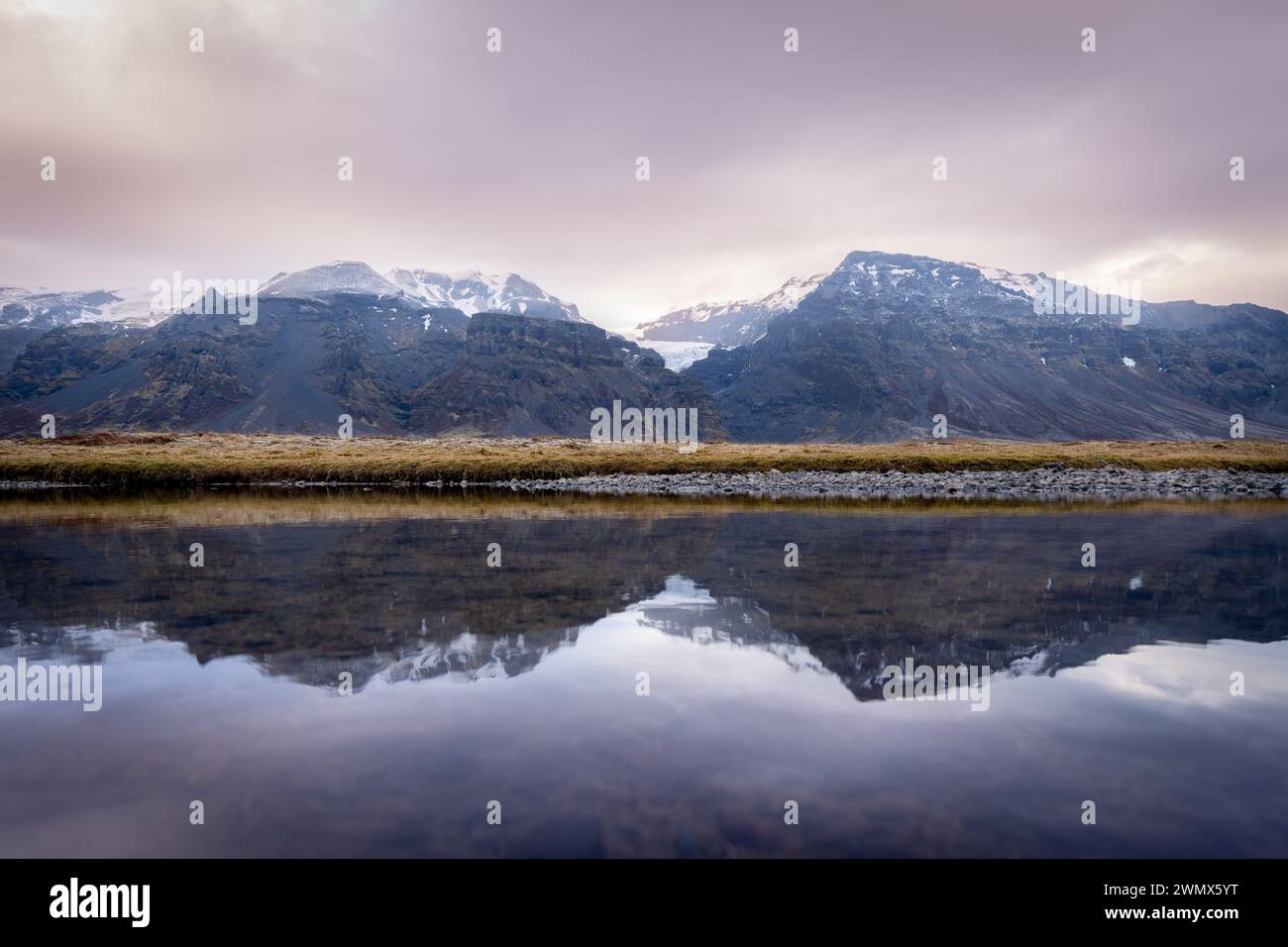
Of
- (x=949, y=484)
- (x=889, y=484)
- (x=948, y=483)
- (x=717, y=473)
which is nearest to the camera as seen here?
(x=949, y=484)

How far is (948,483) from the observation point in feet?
182

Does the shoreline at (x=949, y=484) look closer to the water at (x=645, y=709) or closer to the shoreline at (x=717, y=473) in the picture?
the shoreline at (x=717, y=473)

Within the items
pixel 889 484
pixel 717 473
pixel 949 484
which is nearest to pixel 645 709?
pixel 889 484

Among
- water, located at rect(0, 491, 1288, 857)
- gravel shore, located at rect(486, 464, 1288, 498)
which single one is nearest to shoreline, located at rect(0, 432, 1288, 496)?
gravel shore, located at rect(486, 464, 1288, 498)

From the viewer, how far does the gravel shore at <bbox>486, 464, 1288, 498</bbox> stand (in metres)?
50.7

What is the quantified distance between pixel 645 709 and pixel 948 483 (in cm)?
5098

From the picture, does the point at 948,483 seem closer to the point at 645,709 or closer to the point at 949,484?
the point at 949,484

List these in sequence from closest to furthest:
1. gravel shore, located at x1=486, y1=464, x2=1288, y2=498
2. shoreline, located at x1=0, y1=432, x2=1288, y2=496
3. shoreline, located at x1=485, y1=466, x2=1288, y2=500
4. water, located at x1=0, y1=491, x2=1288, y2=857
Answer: water, located at x1=0, y1=491, x2=1288, y2=857
shoreline, located at x1=485, y1=466, x2=1288, y2=500
gravel shore, located at x1=486, y1=464, x2=1288, y2=498
shoreline, located at x1=0, y1=432, x2=1288, y2=496

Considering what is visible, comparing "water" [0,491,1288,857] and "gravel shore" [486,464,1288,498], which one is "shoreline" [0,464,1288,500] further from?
"water" [0,491,1288,857]

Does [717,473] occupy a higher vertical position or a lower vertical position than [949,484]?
higher

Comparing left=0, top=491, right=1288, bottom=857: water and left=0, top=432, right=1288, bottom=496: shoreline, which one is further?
→ left=0, top=432, right=1288, bottom=496: shoreline

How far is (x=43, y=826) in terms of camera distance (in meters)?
6.64

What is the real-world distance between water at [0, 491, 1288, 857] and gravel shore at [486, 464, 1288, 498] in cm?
3060

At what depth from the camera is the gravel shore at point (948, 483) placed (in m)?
50.7
